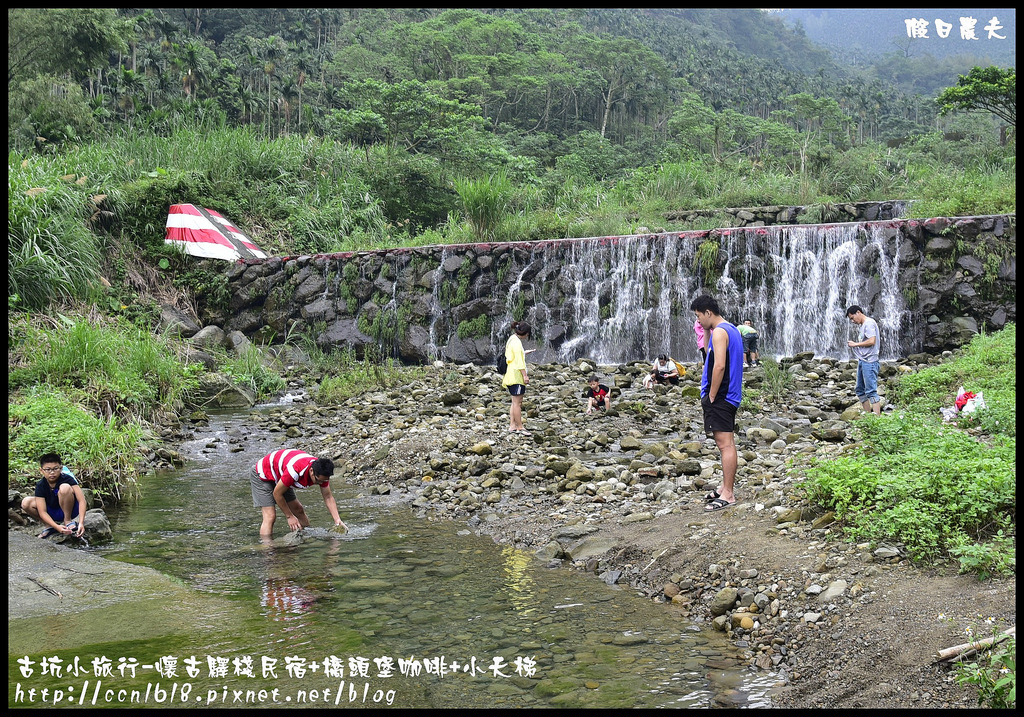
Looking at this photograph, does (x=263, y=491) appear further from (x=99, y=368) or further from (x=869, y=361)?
(x=869, y=361)

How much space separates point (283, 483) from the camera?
6258mm

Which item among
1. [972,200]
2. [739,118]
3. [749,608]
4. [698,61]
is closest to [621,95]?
[739,118]

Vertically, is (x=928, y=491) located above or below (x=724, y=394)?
below

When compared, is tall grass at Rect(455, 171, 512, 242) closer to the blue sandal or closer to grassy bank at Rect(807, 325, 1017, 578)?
the blue sandal

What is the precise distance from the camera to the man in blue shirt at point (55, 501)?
20.1ft

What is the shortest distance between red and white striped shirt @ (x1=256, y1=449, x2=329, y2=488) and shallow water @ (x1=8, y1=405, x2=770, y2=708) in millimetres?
532

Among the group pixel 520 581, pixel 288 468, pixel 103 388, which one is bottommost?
pixel 520 581

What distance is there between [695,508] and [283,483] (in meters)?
3.24

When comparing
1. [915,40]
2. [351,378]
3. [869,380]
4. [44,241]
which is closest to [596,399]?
[869,380]


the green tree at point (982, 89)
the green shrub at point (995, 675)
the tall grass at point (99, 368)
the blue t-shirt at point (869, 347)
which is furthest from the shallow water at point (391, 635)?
the green tree at point (982, 89)

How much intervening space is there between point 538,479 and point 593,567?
2.18 meters

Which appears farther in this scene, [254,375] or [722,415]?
[254,375]

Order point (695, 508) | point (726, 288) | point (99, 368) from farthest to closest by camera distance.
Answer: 1. point (726, 288)
2. point (99, 368)
3. point (695, 508)

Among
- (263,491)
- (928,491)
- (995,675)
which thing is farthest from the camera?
(263,491)
